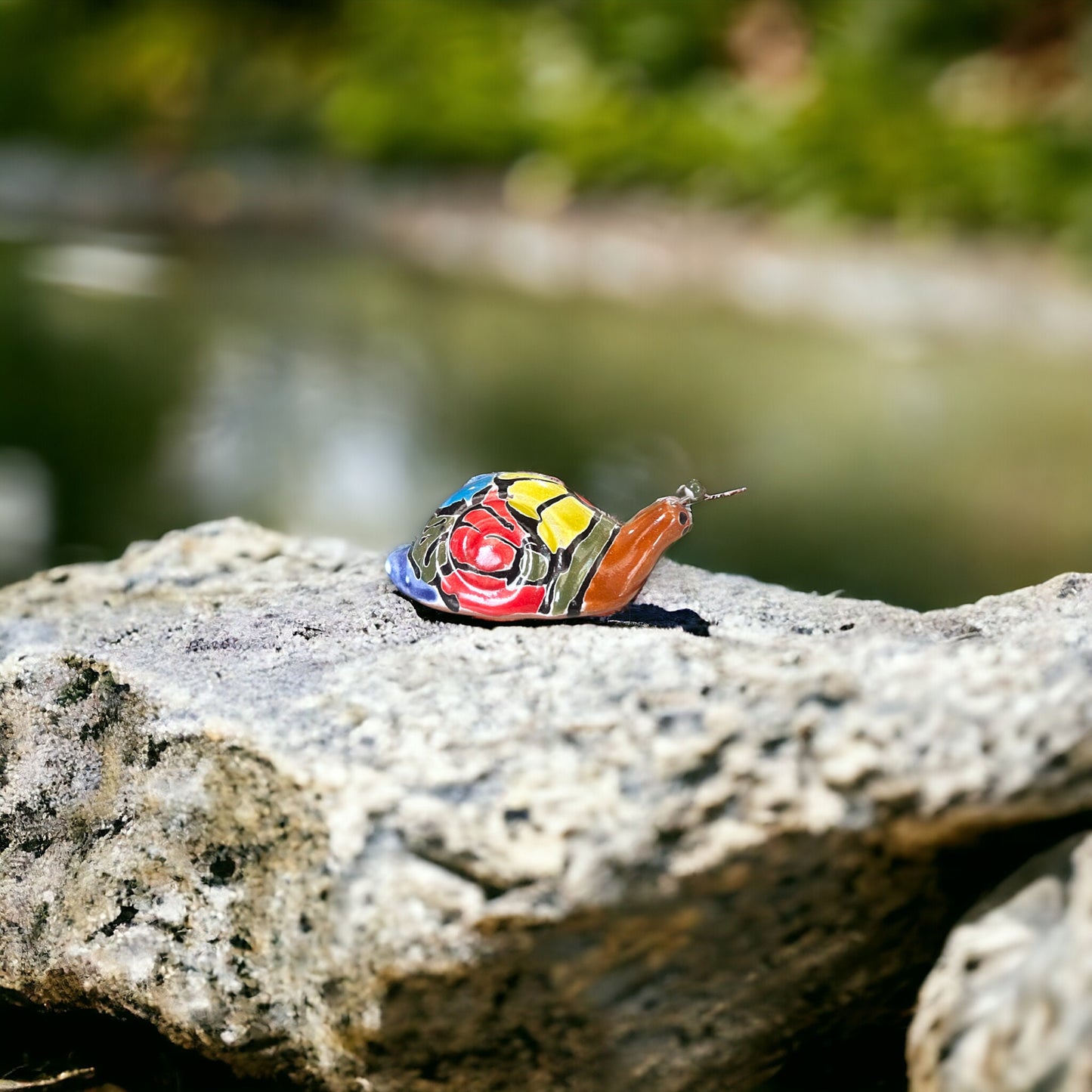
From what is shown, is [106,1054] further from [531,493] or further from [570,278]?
[570,278]

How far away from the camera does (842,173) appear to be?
431 cm

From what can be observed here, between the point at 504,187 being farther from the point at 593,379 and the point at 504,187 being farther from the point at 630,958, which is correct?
the point at 630,958

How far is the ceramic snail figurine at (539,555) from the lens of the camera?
1.50 m

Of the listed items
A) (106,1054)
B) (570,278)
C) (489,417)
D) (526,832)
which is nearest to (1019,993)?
(526,832)

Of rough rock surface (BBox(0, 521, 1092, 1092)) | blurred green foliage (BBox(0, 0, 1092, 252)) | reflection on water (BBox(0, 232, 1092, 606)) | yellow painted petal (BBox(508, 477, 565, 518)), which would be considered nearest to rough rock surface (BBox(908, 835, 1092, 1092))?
rough rock surface (BBox(0, 521, 1092, 1092))

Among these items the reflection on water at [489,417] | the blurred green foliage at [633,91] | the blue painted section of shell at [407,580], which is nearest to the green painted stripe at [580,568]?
the blue painted section of shell at [407,580]

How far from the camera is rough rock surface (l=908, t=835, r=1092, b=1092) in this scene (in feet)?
3.37

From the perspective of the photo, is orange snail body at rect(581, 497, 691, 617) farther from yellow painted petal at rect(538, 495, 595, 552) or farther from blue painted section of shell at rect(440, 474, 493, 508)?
blue painted section of shell at rect(440, 474, 493, 508)

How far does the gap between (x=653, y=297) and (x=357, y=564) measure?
285 cm

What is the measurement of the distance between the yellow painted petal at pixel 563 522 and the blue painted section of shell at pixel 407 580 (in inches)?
5.9

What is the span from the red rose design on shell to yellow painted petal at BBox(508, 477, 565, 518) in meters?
0.02

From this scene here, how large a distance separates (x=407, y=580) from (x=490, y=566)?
0.12 m

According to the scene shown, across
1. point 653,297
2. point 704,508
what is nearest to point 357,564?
point 704,508

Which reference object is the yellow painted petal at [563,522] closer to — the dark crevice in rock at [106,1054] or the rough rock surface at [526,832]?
the rough rock surface at [526,832]
